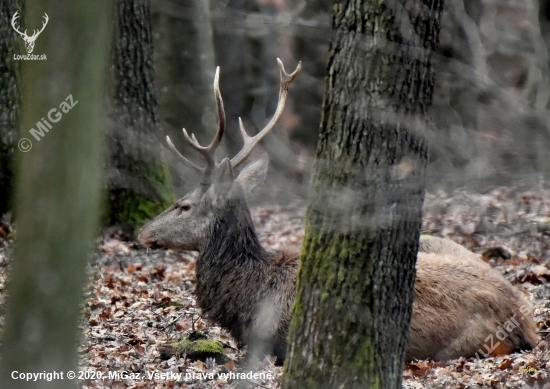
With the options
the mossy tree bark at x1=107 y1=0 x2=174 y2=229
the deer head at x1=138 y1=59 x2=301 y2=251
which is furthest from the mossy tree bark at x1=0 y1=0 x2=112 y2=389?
the mossy tree bark at x1=107 y1=0 x2=174 y2=229

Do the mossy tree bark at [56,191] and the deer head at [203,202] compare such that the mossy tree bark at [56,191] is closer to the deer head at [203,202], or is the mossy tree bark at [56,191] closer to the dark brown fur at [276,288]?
the dark brown fur at [276,288]

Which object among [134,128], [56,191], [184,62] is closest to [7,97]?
[134,128]

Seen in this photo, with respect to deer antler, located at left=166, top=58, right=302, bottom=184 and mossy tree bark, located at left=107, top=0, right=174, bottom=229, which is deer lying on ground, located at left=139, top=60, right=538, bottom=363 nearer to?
deer antler, located at left=166, top=58, right=302, bottom=184

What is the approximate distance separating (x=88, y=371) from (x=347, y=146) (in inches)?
111

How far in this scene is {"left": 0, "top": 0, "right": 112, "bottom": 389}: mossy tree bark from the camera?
3.80 metres

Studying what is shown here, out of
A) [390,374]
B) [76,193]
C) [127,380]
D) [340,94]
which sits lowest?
[127,380]

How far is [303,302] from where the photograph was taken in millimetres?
4367

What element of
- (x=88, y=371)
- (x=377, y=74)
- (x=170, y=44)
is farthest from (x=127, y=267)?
(x=170, y=44)

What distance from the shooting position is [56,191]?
3807mm

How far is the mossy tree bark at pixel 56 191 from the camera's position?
3801 mm

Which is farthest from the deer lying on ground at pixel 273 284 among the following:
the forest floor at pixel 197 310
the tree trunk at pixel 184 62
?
the tree trunk at pixel 184 62

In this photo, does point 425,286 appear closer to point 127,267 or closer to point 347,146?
Answer: point 347,146

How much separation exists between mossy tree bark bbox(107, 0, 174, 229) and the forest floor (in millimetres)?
510

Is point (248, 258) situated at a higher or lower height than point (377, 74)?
lower
